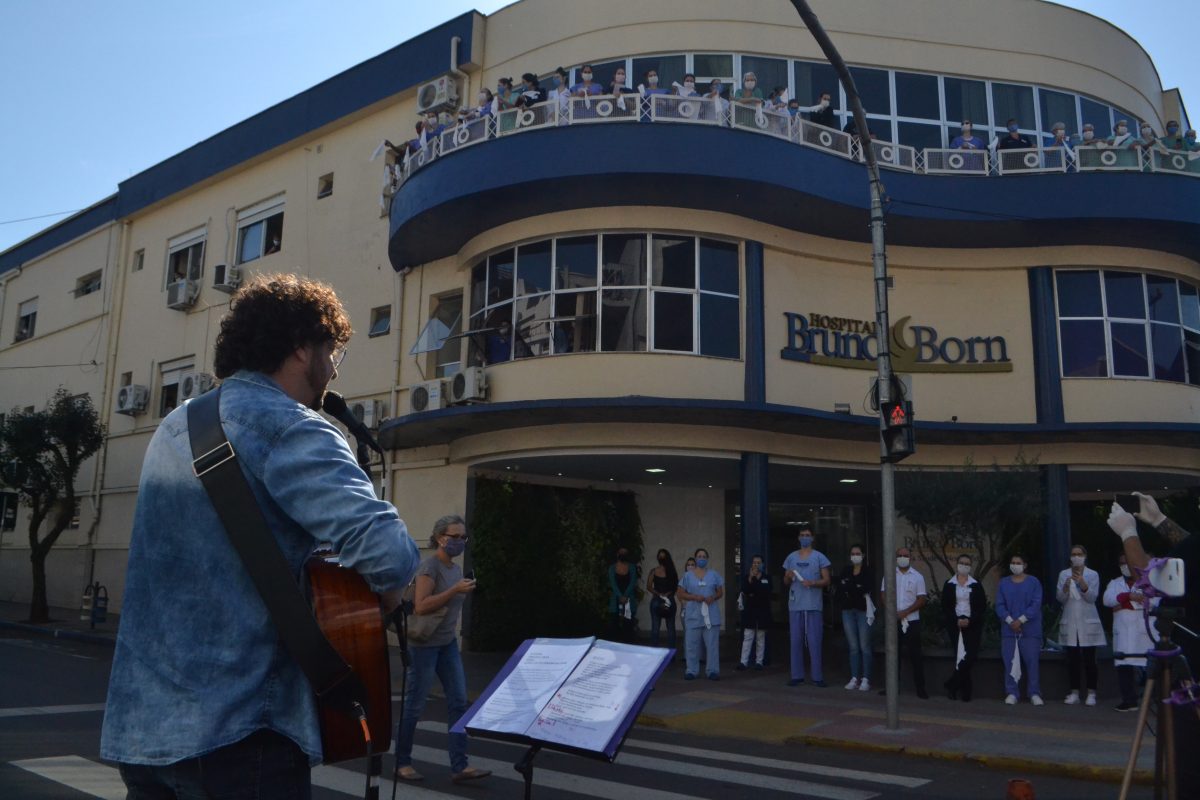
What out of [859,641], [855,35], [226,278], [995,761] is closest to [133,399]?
[226,278]

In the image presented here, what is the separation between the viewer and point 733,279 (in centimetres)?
1722

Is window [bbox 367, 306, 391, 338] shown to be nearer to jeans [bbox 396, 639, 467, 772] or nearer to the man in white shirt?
the man in white shirt

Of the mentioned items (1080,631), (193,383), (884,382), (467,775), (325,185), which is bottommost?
(467,775)

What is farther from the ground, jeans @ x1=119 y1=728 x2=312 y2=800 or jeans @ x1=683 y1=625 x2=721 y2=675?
jeans @ x1=119 y1=728 x2=312 y2=800

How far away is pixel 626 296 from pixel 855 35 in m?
7.44

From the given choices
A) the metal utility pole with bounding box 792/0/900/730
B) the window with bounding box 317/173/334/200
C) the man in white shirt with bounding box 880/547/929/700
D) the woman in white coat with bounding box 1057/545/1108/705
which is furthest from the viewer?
the window with bounding box 317/173/334/200

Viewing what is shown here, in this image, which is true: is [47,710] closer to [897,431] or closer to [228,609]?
[897,431]

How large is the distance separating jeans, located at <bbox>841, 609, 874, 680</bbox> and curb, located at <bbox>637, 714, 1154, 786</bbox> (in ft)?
12.4

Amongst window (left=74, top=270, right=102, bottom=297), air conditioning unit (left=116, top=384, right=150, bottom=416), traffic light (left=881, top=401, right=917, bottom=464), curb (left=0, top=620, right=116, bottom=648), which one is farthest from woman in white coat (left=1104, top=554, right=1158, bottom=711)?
window (left=74, top=270, right=102, bottom=297)

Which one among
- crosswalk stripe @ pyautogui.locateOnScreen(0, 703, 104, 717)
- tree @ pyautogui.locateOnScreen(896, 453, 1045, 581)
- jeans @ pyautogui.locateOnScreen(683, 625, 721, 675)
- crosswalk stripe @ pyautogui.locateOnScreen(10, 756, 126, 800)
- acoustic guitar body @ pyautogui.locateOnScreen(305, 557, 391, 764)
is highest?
tree @ pyautogui.locateOnScreen(896, 453, 1045, 581)

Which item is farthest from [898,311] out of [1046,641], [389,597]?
[389,597]

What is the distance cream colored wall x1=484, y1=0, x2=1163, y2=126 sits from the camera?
18.8 metres

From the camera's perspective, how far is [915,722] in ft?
35.5

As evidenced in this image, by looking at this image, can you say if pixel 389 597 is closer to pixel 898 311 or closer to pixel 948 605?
pixel 948 605
